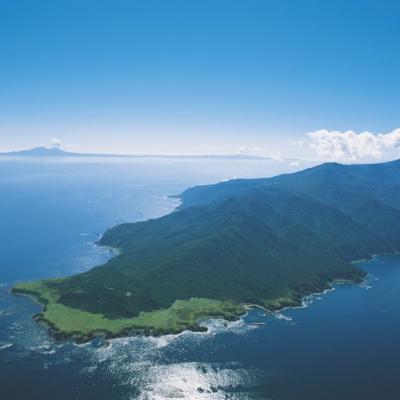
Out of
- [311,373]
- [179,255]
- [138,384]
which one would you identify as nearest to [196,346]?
[138,384]

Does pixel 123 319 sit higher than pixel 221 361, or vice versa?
pixel 123 319

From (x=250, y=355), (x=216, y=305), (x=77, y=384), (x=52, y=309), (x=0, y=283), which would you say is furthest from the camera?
(x=0, y=283)

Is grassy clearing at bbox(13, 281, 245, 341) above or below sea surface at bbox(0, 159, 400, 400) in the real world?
above

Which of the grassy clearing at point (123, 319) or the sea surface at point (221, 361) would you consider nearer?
the sea surface at point (221, 361)

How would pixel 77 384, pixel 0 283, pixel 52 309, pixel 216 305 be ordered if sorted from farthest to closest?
pixel 0 283
pixel 216 305
pixel 52 309
pixel 77 384

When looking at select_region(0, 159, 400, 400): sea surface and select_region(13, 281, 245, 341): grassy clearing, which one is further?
select_region(13, 281, 245, 341): grassy clearing

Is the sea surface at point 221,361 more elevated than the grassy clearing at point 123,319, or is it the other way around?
the grassy clearing at point 123,319

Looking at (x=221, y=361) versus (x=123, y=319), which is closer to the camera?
(x=221, y=361)

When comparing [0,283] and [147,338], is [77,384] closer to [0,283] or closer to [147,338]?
[147,338]
